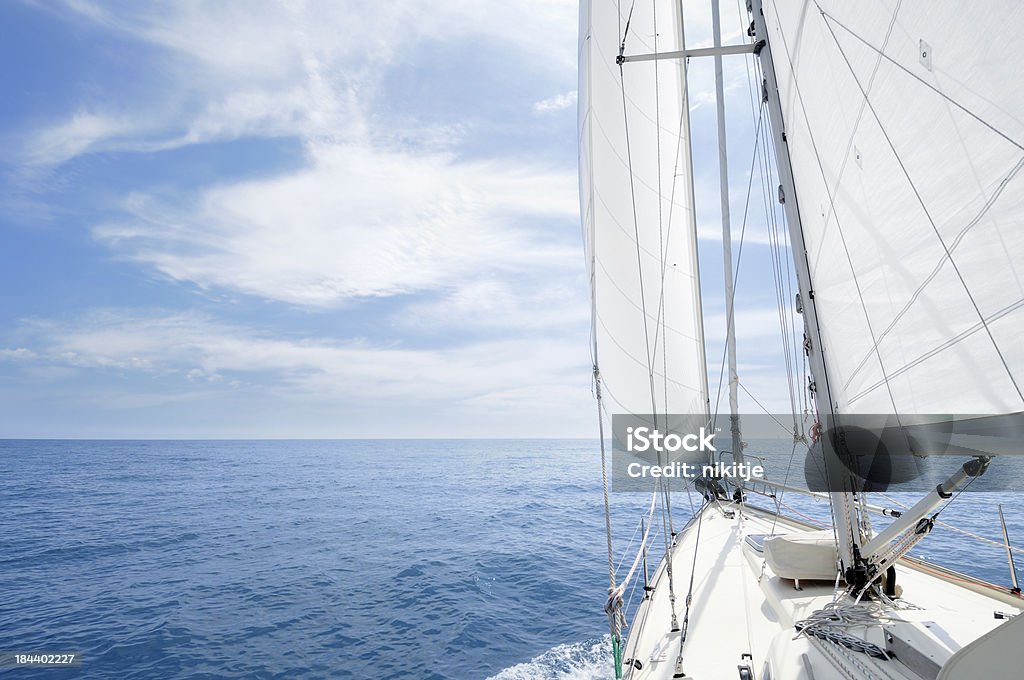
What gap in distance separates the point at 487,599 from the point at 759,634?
28.1ft

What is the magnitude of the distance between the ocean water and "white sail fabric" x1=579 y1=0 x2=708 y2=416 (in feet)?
16.0

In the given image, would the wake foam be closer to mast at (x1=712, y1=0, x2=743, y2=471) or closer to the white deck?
the white deck

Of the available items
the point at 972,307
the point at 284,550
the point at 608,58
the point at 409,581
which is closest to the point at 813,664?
the point at 972,307

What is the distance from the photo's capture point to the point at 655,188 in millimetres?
9492

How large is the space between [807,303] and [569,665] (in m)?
6.88

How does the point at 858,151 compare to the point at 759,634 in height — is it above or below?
above

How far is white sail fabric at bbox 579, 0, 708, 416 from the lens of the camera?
8852 millimetres

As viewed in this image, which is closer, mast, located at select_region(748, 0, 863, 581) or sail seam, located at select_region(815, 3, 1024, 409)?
sail seam, located at select_region(815, 3, 1024, 409)

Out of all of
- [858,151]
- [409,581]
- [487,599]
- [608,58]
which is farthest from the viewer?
[409,581]

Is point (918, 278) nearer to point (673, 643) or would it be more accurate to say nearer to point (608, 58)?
point (673, 643)

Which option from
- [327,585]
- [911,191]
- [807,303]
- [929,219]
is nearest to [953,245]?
[929,219]

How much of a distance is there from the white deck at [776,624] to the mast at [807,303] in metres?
0.57

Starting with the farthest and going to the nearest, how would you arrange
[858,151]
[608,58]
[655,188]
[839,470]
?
[655,188]
[608,58]
[839,470]
[858,151]

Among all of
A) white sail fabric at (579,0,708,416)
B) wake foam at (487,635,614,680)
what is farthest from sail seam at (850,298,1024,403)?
wake foam at (487,635,614,680)
